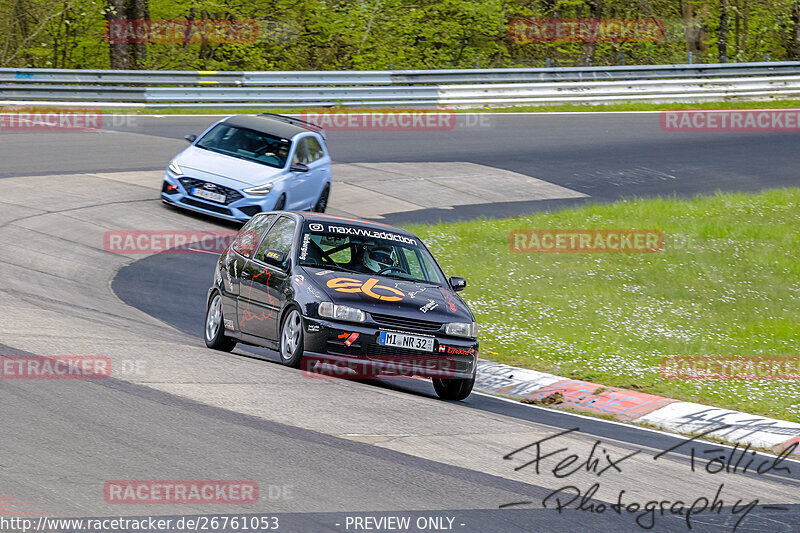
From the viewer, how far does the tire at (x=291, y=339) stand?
9.26 m

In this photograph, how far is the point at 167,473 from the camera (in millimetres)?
5875

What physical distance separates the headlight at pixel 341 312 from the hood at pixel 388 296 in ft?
0.17

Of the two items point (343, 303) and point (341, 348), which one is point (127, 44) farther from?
point (341, 348)

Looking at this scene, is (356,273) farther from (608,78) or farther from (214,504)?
(608,78)

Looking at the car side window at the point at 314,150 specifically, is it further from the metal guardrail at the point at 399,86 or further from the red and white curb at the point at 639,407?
the metal guardrail at the point at 399,86

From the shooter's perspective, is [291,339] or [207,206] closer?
[291,339]

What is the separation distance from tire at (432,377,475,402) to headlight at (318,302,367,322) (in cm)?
112

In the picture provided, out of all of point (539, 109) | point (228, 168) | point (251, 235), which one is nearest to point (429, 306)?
point (251, 235)

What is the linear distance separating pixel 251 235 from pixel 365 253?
1.53 metres

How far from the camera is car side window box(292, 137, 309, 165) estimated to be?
720 inches

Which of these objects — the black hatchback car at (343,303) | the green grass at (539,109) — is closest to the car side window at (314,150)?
the black hatchback car at (343,303)

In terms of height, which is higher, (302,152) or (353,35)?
(353,35)

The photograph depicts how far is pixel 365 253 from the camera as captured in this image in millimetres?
10203

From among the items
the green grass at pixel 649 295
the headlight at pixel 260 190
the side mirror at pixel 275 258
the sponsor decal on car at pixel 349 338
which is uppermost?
the side mirror at pixel 275 258
